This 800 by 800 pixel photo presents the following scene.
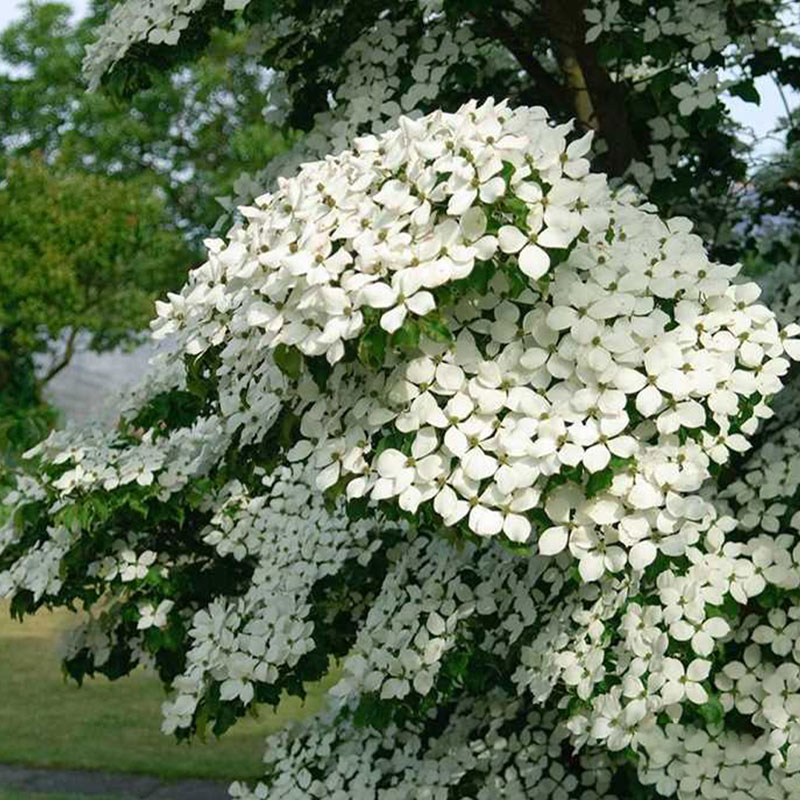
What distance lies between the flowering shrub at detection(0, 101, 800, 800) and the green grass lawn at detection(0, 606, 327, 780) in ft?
6.75

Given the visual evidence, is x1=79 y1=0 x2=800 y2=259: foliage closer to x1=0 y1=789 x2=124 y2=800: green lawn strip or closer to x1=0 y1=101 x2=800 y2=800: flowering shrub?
x1=0 y1=101 x2=800 y2=800: flowering shrub

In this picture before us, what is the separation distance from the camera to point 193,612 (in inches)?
177

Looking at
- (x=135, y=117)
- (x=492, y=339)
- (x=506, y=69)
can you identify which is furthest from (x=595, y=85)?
(x=135, y=117)

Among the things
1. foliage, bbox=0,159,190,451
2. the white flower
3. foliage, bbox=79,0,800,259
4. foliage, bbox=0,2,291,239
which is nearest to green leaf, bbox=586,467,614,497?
the white flower

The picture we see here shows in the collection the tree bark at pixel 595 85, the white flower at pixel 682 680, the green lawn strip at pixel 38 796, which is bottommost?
the green lawn strip at pixel 38 796

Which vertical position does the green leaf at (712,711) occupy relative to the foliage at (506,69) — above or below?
below

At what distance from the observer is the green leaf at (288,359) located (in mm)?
2631

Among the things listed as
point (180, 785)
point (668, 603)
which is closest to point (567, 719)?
point (668, 603)

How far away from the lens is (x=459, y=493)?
2.60 meters

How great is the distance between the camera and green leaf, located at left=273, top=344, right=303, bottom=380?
2631mm

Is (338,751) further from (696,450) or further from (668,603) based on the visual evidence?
(696,450)

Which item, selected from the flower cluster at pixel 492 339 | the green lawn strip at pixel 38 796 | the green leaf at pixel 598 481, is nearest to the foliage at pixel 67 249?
the green lawn strip at pixel 38 796

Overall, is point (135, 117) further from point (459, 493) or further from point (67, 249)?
point (459, 493)

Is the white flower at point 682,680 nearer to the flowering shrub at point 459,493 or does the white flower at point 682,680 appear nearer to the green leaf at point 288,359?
the flowering shrub at point 459,493
